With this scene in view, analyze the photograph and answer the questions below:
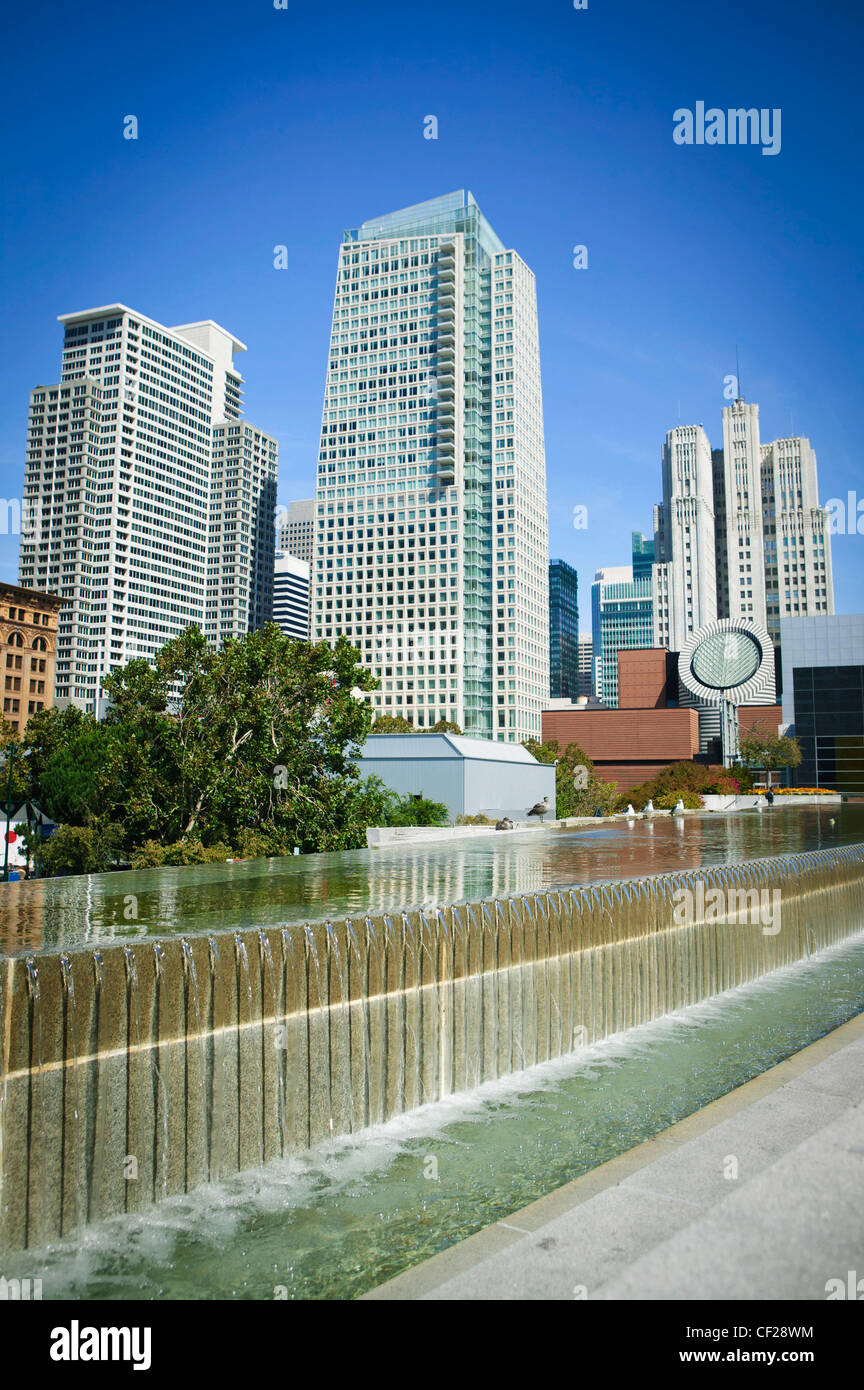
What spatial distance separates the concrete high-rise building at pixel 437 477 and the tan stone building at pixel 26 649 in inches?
1892

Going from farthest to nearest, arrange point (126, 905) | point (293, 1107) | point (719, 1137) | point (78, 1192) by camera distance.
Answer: point (126, 905) < point (293, 1107) < point (78, 1192) < point (719, 1137)

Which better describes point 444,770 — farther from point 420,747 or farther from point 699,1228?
point 699,1228

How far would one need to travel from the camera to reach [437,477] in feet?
541

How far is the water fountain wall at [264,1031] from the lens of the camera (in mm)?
6258

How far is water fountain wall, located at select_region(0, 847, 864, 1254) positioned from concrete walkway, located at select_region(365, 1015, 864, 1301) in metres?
3.16

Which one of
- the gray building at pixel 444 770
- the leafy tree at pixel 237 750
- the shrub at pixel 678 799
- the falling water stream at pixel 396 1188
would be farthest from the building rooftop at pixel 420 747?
the falling water stream at pixel 396 1188

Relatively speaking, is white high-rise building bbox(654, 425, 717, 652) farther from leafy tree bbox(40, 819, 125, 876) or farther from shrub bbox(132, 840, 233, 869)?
shrub bbox(132, 840, 233, 869)

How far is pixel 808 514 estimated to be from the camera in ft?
620

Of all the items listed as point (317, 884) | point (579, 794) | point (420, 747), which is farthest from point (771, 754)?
point (317, 884)

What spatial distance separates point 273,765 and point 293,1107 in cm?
2280

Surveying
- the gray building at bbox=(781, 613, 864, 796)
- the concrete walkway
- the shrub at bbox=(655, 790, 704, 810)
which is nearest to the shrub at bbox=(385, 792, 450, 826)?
the shrub at bbox=(655, 790, 704, 810)

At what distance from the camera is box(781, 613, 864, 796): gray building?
93000 mm
